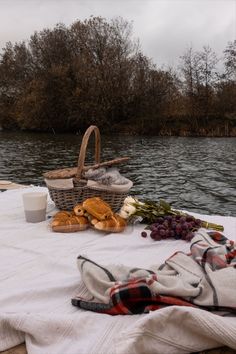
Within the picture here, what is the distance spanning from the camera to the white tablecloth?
4.34 feet

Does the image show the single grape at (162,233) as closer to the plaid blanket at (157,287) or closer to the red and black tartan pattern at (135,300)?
the plaid blanket at (157,287)

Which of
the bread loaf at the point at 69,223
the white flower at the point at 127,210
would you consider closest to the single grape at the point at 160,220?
the white flower at the point at 127,210

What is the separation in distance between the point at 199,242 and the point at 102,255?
0.62m

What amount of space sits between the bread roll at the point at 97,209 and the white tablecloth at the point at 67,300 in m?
0.14

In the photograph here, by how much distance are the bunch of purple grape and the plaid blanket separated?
2.37ft

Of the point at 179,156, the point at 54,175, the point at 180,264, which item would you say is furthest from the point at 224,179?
the point at 180,264

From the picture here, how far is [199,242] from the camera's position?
6.99 ft

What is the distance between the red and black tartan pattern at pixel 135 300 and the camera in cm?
151

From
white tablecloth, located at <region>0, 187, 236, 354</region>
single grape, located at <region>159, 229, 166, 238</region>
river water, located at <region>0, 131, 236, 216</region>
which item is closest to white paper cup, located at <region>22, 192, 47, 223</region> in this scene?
white tablecloth, located at <region>0, 187, 236, 354</region>

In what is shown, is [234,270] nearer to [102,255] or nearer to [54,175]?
[102,255]

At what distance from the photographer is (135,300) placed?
1535 millimetres

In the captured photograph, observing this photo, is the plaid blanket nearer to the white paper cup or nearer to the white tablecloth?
the white tablecloth

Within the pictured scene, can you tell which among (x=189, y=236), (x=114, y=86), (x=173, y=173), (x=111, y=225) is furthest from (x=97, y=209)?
(x=114, y=86)

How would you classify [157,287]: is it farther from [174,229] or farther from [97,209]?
[97,209]
